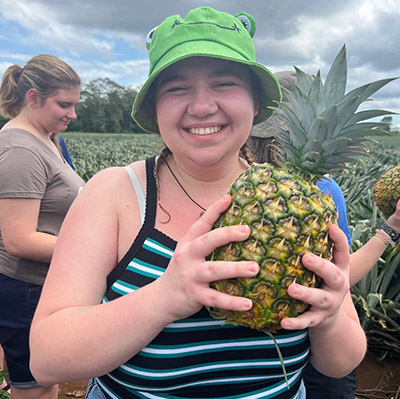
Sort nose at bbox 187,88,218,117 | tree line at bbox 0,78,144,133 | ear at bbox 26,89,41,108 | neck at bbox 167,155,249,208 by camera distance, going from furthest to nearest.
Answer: tree line at bbox 0,78,144,133 → ear at bbox 26,89,41,108 → neck at bbox 167,155,249,208 → nose at bbox 187,88,218,117

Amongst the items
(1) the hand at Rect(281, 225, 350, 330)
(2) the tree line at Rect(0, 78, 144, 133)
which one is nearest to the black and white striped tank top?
(1) the hand at Rect(281, 225, 350, 330)

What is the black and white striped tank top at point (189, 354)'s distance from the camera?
1705 millimetres

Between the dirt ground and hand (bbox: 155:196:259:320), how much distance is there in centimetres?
379

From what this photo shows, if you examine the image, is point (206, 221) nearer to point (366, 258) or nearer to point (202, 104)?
→ point (202, 104)

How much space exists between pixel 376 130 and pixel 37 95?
3120 mm

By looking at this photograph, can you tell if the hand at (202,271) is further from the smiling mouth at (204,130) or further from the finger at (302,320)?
the smiling mouth at (204,130)

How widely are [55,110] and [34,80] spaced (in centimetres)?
36

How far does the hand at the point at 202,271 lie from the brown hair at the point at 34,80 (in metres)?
2.87

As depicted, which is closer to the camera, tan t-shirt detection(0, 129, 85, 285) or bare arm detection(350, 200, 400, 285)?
bare arm detection(350, 200, 400, 285)

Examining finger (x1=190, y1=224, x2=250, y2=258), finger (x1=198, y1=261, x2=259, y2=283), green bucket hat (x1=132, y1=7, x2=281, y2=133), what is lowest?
finger (x1=198, y1=261, x2=259, y2=283)

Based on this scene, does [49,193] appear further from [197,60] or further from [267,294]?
[267,294]

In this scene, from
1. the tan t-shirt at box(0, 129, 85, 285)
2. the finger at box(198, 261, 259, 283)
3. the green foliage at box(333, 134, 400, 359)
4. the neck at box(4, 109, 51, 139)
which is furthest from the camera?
the green foliage at box(333, 134, 400, 359)

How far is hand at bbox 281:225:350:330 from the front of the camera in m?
1.35

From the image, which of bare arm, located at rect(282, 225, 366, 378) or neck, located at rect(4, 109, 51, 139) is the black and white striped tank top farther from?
neck, located at rect(4, 109, 51, 139)
